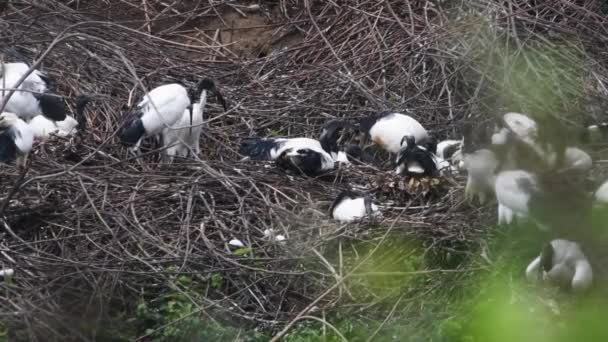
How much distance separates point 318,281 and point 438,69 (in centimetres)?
309

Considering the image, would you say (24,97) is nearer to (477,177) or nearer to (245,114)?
(245,114)

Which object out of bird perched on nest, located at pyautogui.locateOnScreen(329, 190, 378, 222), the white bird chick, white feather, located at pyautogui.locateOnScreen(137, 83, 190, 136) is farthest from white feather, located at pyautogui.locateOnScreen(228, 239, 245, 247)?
the white bird chick

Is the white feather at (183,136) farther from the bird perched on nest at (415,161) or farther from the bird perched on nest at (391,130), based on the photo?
the bird perched on nest at (415,161)

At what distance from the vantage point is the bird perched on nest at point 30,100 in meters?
7.41

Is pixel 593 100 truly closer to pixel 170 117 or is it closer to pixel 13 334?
pixel 170 117

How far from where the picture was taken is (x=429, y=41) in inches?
325

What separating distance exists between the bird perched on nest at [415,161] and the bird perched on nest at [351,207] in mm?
402

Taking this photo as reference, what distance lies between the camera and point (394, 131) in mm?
7152

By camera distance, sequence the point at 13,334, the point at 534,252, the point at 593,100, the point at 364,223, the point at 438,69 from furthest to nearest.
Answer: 1. the point at 438,69
2. the point at 593,100
3. the point at 364,223
4. the point at 534,252
5. the point at 13,334

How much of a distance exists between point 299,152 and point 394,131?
0.75m

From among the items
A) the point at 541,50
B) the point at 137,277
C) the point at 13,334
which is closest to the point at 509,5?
the point at 541,50

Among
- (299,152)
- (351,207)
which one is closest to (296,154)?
(299,152)

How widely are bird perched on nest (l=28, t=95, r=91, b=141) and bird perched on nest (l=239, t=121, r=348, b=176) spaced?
1.12 m

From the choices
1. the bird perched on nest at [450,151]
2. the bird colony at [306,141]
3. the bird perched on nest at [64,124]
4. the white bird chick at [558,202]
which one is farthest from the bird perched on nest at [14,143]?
the white bird chick at [558,202]
